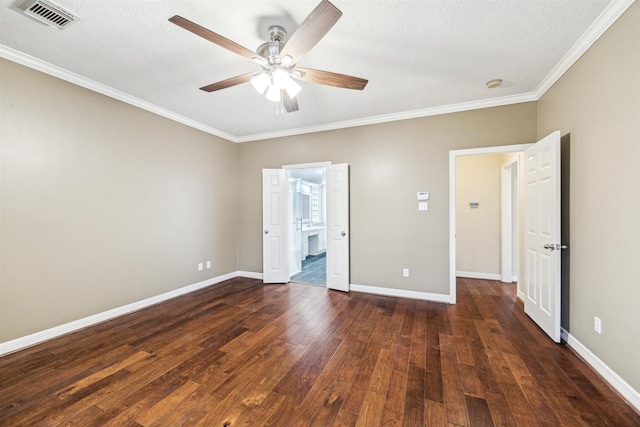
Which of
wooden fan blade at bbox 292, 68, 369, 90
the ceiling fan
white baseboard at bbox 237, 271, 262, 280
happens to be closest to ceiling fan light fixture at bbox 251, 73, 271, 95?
the ceiling fan

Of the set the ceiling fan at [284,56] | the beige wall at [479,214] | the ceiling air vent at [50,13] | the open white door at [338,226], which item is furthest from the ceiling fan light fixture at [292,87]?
the beige wall at [479,214]

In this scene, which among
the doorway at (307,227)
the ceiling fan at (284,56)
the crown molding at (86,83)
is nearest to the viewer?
the ceiling fan at (284,56)

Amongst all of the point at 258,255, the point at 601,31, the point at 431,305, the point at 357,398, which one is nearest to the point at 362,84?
the point at 601,31

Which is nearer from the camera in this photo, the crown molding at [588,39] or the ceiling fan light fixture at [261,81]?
the crown molding at [588,39]

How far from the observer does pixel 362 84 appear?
2225 millimetres

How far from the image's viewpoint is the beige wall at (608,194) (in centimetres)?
173

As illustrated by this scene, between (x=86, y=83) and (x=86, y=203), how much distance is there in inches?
52.9

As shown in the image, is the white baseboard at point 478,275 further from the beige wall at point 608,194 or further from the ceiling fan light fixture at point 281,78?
the ceiling fan light fixture at point 281,78

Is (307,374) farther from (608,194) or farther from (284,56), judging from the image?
(608,194)

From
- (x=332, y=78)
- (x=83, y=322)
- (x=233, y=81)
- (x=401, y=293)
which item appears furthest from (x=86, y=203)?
(x=401, y=293)

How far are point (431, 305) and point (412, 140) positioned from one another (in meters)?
2.39

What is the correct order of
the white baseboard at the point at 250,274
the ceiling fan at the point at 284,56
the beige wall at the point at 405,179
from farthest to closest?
the white baseboard at the point at 250,274
the beige wall at the point at 405,179
the ceiling fan at the point at 284,56

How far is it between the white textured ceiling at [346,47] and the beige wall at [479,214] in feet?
5.69

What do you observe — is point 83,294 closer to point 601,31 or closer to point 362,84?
point 362,84
